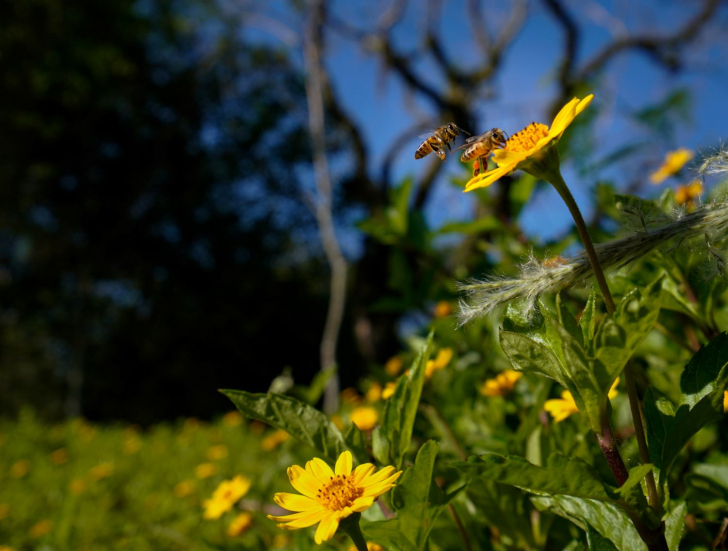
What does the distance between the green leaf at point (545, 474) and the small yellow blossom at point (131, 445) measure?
145 inches

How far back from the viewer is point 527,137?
58 cm

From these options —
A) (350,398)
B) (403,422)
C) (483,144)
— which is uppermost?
(350,398)

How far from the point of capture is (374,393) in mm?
1512

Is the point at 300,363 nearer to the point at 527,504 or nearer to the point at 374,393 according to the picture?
the point at 374,393

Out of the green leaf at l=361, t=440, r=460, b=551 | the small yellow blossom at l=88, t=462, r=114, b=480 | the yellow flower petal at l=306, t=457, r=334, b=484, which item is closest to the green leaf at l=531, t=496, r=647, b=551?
the green leaf at l=361, t=440, r=460, b=551

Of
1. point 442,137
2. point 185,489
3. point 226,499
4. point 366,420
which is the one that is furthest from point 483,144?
point 185,489

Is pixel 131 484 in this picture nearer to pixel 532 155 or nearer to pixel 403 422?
pixel 403 422

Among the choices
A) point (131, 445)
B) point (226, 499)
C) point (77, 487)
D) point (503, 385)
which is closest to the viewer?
point (503, 385)

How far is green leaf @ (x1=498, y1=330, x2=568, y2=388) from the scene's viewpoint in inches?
18.8

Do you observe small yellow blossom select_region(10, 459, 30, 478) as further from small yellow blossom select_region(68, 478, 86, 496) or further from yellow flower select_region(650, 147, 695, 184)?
yellow flower select_region(650, 147, 695, 184)

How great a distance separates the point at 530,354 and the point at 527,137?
0.24m

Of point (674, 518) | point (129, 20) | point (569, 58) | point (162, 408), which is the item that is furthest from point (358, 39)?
point (162, 408)

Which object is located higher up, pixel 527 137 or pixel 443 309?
pixel 443 309

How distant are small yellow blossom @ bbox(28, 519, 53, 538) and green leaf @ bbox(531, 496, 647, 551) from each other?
2.36m
